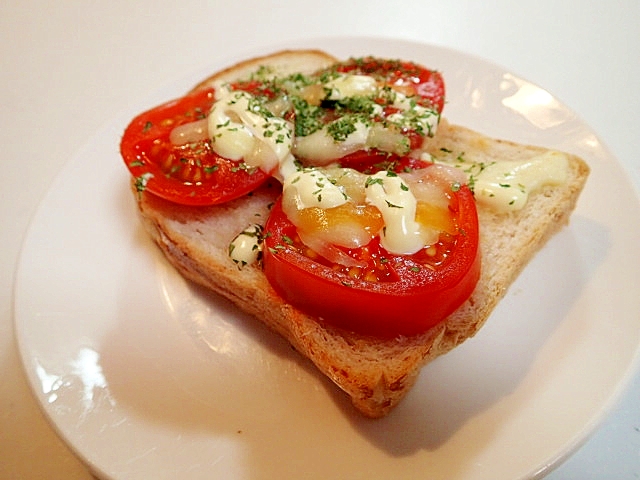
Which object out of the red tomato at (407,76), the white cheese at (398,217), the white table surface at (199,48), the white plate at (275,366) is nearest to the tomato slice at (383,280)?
the white cheese at (398,217)

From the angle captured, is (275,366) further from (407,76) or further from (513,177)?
(407,76)

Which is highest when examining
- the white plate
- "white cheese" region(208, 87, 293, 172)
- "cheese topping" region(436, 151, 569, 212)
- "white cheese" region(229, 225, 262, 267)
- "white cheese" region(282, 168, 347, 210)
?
"white cheese" region(208, 87, 293, 172)

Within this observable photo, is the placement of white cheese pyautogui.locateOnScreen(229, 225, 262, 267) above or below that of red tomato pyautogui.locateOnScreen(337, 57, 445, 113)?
below

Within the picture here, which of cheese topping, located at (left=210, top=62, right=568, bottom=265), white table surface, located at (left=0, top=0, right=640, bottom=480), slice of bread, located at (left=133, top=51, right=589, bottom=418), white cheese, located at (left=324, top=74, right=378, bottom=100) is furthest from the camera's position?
white table surface, located at (left=0, top=0, right=640, bottom=480)

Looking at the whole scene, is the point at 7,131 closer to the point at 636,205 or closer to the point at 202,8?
the point at 202,8

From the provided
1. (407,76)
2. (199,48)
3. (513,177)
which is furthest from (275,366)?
(199,48)

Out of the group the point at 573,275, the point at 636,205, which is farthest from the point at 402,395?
the point at 636,205

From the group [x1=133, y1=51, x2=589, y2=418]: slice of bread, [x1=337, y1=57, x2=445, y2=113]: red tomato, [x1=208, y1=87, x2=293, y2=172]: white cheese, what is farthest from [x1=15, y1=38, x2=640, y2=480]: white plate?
[x1=208, y1=87, x2=293, y2=172]: white cheese

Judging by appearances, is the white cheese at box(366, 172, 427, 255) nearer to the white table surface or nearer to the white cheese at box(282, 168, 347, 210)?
the white cheese at box(282, 168, 347, 210)
